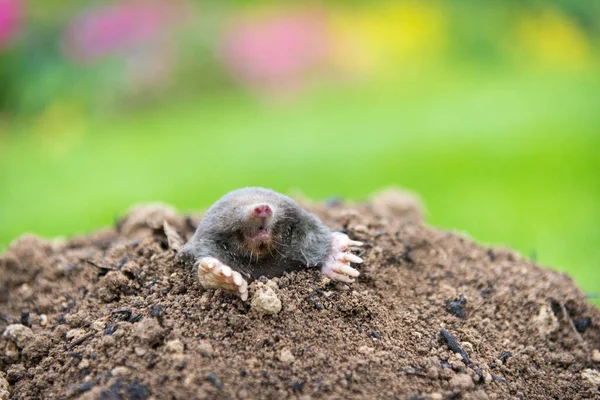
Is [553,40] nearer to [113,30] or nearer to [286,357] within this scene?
[113,30]

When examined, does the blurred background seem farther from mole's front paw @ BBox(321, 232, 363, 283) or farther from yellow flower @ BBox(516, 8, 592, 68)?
mole's front paw @ BBox(321, 232, 363, 283)

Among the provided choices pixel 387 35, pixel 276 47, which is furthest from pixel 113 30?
pixel 387 35

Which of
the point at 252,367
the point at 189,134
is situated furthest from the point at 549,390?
the point at 189,134

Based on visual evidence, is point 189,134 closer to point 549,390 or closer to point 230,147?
point 230,147

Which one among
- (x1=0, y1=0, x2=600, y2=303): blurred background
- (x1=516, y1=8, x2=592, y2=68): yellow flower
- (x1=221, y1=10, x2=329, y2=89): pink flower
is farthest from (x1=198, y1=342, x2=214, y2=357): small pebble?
(x1=516, y1=8, x2=592, y2=68): yellow flower

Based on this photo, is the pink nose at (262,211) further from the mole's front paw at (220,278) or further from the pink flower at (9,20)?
the pink flower at (9,20)

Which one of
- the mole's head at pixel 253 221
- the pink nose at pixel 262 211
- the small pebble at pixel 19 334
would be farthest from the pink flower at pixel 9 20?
the pink nose at pixel 262 211
